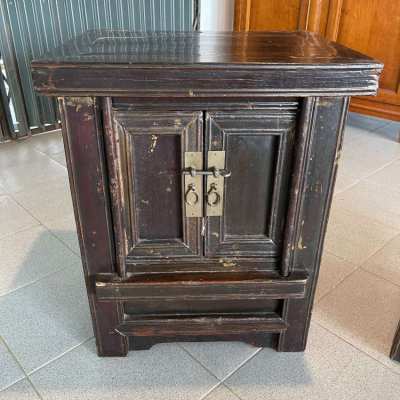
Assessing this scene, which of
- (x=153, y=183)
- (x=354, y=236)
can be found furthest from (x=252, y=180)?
(x=354, y=236)

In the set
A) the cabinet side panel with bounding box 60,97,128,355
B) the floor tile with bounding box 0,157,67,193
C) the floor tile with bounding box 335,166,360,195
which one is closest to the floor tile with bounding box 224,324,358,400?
the cabinet side panel with bounding box 60,97,128,355

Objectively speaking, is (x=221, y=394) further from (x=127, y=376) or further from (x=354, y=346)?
(x=354, y=346)

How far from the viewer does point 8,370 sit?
107cm

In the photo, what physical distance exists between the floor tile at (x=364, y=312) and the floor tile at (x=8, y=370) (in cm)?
83

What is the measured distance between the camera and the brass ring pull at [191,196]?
0.90 meters

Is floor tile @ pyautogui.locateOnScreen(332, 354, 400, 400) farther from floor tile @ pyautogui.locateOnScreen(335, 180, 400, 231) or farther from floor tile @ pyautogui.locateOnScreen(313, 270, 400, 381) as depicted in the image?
floor tile @ pyautogui.locateOnScreen(335, 180, 400, 231)

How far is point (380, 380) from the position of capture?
105 cm

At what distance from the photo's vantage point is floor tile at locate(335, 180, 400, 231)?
1796 millimetres

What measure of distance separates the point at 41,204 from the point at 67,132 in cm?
114

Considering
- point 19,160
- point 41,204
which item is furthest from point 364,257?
point 19,160

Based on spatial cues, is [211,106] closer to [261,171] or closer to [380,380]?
[261,171]

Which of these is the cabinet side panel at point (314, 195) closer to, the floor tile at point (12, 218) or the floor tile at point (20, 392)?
the floor tile at point (20, 392)

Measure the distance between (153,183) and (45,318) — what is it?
63 cm

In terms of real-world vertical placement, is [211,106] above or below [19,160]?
above
